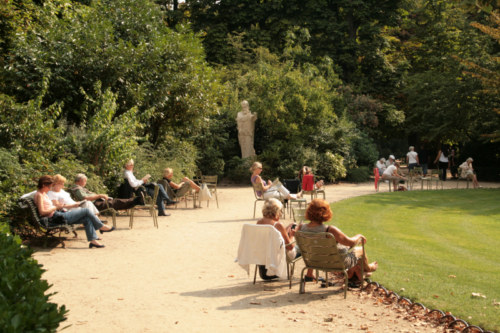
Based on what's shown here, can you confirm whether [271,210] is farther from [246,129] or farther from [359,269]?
[246,129]

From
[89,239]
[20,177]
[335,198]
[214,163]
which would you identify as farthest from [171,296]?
[214,163]

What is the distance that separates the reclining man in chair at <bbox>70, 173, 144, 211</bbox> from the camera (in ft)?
31.8

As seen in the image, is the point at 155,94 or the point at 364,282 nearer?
the point at 364,282

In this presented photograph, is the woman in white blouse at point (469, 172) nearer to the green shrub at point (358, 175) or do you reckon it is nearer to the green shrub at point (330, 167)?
the green shrub at point (358, 175)

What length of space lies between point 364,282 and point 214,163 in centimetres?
1737

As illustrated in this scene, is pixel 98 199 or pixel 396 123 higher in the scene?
pixel 396 123

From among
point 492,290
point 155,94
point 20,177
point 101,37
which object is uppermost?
point 101,37

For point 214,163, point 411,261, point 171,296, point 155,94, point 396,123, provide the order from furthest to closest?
point 396,123 < point 214,163 < point 155,94 < point 411,261 < point 171,296

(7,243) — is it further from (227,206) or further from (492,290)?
(227,206)

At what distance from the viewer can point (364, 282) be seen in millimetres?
6312

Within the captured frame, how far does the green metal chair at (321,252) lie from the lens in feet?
18.6

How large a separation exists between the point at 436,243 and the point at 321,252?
5102mm

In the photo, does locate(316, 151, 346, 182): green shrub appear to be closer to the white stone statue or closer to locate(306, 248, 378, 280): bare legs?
the white stone statue

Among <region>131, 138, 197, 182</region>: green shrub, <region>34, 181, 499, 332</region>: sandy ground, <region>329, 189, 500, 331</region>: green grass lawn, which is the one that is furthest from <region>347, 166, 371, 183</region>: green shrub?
<region>34, 181, 499, 332</region>: sandy ground
